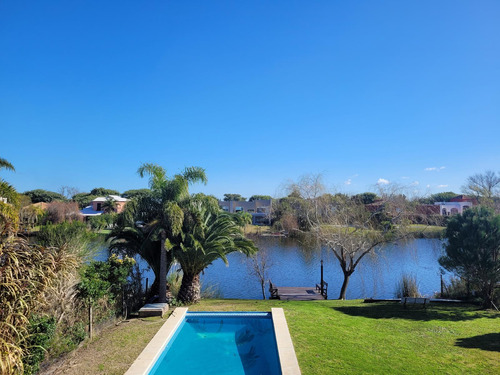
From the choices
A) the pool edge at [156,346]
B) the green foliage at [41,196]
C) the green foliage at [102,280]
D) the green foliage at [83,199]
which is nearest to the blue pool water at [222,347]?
the pool edge at [156,346]

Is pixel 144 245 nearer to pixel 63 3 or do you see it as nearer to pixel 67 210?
pixel 63 3

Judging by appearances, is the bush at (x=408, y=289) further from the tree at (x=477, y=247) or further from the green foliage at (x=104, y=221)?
the green foliage at (x=104, y=221)

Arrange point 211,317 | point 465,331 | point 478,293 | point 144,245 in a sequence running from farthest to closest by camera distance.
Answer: point 478,293 → point 144,245 → point 211,317 → point 465,331

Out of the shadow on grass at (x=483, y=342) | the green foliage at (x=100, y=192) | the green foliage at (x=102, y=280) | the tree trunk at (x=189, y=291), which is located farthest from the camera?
the green foliage at (x=100, y=192)

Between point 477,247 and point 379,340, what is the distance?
602cm

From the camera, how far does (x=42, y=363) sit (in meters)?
6.12

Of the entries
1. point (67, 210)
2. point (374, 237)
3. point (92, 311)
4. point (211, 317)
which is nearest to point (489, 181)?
point (374, 237)

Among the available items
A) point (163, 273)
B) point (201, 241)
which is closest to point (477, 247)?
point (201, 241)

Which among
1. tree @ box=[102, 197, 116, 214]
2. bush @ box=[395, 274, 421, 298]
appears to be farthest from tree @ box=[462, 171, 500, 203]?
tree @ box=[102, 197, 116, 214]

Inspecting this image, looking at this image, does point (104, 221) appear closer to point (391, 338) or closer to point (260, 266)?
point (260, 266)

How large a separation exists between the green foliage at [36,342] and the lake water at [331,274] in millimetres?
9678

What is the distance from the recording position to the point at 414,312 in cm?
1138

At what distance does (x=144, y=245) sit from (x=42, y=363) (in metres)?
5.63

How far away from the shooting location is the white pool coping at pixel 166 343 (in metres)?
6.36
